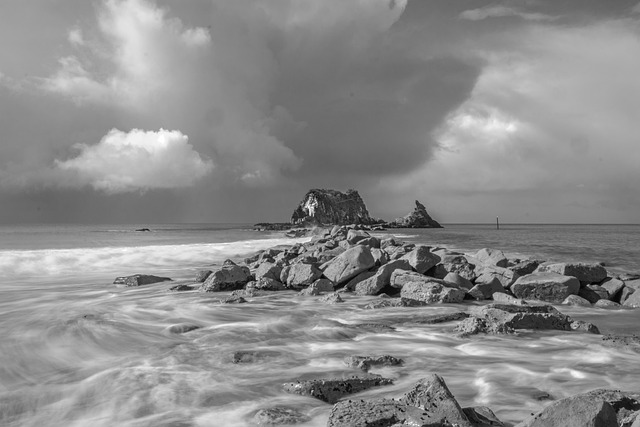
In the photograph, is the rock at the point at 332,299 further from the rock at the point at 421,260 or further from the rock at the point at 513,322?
the rock at the point at 513,322

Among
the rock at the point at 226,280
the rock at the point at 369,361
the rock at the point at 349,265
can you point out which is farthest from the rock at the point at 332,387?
the rock at the point at 226,280

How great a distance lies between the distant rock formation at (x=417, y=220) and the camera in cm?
13100

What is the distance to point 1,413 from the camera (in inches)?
177

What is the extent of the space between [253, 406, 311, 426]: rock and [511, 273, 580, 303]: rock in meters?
8.65

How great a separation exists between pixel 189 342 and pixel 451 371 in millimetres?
3909

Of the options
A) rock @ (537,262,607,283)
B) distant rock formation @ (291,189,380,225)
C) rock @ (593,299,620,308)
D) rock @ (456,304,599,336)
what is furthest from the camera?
distant rock formation @ (291,189,380,225)

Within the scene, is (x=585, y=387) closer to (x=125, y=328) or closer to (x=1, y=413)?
(x=1, y=413)

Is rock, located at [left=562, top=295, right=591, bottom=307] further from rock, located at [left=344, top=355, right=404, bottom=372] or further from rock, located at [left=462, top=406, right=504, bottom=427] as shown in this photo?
rock, located at [left=462, top=406, right=504, bottom=427]

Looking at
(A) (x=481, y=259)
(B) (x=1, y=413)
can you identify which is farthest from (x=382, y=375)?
(A) (x=481, y=259)

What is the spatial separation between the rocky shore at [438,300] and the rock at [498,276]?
25mm

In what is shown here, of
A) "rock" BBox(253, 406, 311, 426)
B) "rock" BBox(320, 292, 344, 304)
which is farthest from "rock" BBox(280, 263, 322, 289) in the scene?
"rock" BBox(253, 406, 311, 426)

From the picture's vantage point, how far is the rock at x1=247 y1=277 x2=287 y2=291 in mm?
12484

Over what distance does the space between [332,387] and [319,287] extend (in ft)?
24.2

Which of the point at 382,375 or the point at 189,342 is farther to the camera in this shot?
the point at 189,342
